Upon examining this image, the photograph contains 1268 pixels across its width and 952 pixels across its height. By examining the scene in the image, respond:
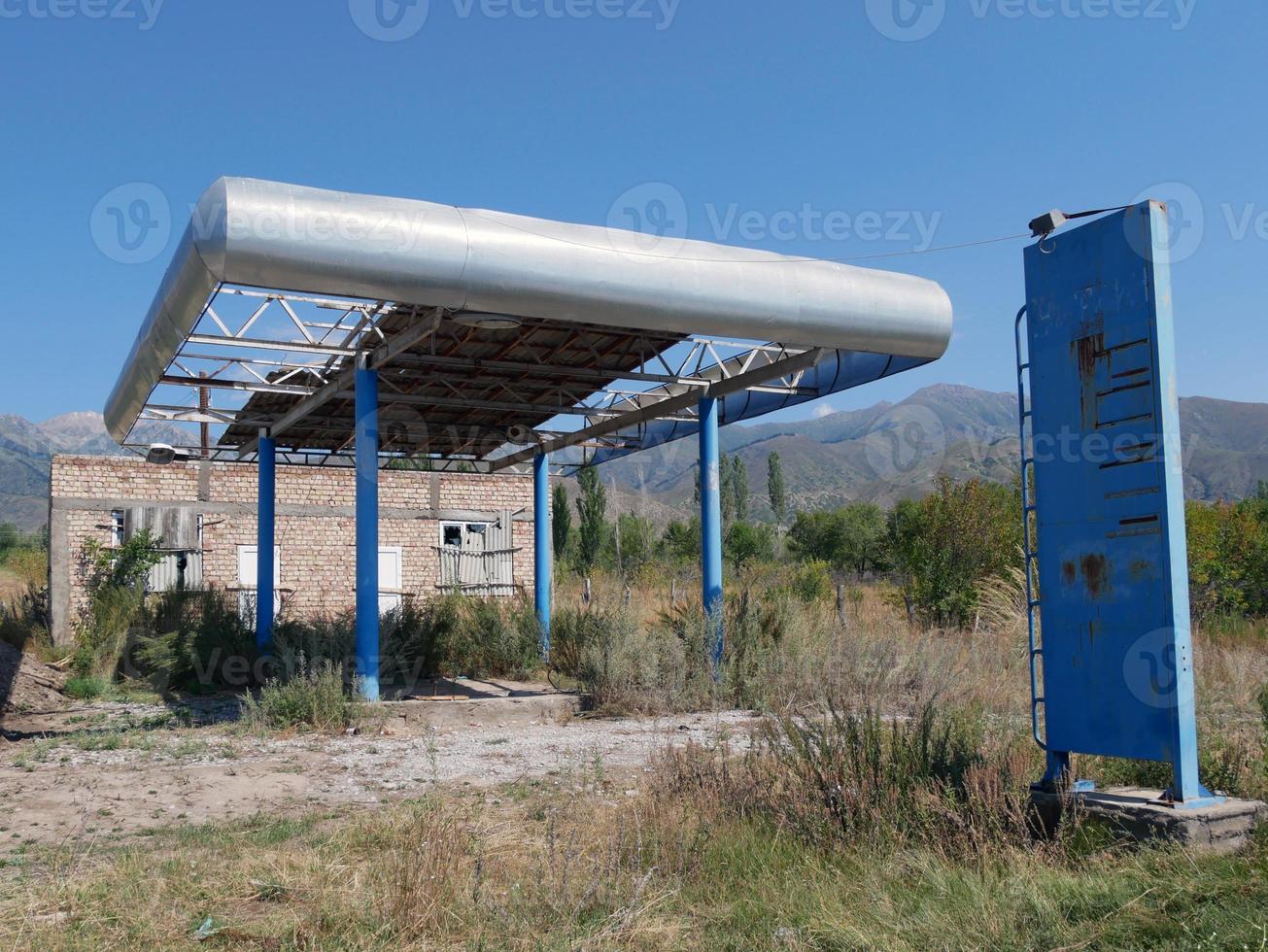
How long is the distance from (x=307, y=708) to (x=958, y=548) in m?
13.2

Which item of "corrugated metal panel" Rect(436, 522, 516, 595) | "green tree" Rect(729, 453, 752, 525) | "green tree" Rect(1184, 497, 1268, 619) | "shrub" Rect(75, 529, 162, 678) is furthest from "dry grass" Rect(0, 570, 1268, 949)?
"green tree" Rect(729, 453, 752, 525)

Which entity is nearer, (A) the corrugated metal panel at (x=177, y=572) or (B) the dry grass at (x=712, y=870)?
(B) the dry grass at (x=712, y=870)

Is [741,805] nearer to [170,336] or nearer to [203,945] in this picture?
[203,945]

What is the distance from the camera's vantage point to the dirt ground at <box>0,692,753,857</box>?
782 centimetres

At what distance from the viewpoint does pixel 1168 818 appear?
561 cm

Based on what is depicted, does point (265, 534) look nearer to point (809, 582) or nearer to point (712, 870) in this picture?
point (712, 870)

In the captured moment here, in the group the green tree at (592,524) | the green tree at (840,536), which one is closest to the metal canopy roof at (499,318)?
the green tree at (592,524)

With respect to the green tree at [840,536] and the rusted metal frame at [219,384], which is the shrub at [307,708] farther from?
the green tree at [840,536]

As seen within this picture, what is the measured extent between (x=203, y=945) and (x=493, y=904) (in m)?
1.27

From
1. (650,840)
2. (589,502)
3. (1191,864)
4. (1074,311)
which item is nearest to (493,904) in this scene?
(650,840)

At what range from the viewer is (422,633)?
16234mm

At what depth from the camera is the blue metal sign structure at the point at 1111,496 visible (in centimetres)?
601

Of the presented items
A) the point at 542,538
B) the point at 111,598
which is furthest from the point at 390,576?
the point at 542,538

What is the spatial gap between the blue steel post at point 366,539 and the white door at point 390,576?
10.9 metres
